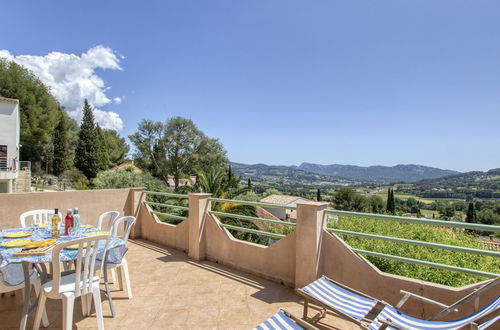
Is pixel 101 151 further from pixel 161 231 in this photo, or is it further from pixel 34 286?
pixel 34 286

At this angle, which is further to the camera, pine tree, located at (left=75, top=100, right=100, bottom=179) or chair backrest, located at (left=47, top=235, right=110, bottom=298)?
pine tree, located at (left=75, top=100, right=100, bottom=179)

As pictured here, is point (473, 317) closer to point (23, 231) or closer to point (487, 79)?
point (23, 231)

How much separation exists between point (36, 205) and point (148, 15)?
682cm

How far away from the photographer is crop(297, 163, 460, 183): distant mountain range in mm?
108875

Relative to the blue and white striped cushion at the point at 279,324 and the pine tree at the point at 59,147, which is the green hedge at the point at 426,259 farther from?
the pine tree at the point at 59,147

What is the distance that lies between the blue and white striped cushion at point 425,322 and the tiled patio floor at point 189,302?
692 mm

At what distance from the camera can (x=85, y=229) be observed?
3.28 metres

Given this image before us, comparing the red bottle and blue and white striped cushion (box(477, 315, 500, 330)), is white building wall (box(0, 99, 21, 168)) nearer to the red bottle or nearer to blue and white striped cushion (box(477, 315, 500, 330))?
the red bottle

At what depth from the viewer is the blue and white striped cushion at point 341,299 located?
7.33 ft

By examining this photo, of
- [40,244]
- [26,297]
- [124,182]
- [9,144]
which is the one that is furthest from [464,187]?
[9,144]

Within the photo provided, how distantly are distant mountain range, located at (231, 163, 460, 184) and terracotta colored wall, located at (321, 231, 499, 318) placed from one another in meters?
82.9

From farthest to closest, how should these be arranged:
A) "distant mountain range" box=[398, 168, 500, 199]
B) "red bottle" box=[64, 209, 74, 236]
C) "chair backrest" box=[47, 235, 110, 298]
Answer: "distant mountain range" box=[398, 168, 500, 199] → "red bottle" box=[64, 209, 74, 236] → "chair backrest" box=[47, 235, 110, 298]

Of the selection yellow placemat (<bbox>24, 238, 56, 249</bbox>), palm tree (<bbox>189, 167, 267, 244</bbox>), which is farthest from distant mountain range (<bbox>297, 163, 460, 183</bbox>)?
yellow placemat (<bbox>24, 238, 56, 249</bbox>)

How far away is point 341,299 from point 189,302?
68.4 inches
